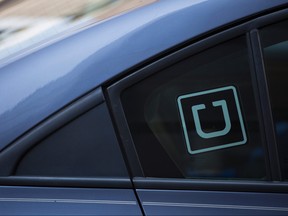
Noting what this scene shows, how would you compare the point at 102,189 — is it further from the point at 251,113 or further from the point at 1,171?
the point at 251,113

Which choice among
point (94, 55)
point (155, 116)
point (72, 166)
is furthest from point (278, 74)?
point (72, 166)

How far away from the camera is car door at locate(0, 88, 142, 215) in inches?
59.5

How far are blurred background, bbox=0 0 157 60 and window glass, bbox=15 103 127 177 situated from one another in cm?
38

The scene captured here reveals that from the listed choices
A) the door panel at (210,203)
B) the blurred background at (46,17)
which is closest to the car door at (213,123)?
the door panel at (210,203)

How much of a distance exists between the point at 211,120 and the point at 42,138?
1.68 ft

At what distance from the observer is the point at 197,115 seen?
1.59 m

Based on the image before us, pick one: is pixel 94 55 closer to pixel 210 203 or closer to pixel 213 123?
pixel 213 123

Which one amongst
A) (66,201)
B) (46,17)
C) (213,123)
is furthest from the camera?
(46,17)

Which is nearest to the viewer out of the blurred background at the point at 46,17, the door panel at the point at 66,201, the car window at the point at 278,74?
the door panel at the point at 66,201

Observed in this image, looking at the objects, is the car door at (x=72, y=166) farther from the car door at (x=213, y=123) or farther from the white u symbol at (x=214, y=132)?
the white u symbol at (x=214, y=132)

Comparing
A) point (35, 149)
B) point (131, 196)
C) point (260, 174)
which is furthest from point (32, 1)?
point (260, 174)

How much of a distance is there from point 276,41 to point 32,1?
1.04 m

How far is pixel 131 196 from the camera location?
Result: 1528 millimetres

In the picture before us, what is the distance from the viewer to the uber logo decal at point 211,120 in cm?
159
